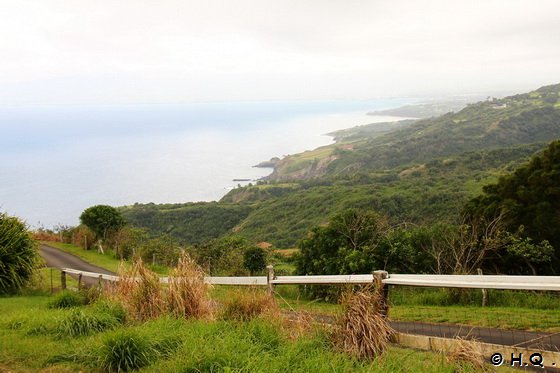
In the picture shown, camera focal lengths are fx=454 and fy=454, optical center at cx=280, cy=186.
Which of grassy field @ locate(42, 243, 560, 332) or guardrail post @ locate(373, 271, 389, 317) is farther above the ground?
guardrail post @ locate(373, 271, 389, 317)

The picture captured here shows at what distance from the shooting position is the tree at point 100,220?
23.8 metres

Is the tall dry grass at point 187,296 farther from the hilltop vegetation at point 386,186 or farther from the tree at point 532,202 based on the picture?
the hilltop vegetation at point 386,186

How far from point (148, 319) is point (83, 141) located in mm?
197082

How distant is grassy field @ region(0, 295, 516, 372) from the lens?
12.0ft

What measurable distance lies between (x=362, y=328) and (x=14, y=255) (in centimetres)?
1005

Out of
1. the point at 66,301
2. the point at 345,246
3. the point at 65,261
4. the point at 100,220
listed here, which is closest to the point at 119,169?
the point at 100,220

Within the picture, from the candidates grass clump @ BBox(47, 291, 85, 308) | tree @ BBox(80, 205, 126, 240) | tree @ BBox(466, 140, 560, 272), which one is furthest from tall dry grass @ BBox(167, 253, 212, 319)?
tree @ BBox(80, 205, 126, 240)

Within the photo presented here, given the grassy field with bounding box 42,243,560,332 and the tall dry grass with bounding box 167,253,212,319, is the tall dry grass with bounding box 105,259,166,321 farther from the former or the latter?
the grassy field with bounding box 42,243,560,332

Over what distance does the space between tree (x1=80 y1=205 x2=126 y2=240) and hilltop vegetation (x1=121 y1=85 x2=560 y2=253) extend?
1534 cm

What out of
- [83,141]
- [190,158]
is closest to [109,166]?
[190,158]

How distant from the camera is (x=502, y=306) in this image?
8.87m

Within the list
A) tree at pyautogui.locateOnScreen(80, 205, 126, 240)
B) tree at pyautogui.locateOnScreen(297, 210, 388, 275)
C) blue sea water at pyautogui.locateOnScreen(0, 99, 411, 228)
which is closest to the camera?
tree at pyautogui.locateOnScreen(297, 210, 388, 275)

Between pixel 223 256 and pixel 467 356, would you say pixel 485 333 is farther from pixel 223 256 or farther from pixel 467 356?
pixel 223 256

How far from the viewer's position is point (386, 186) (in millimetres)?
61500
